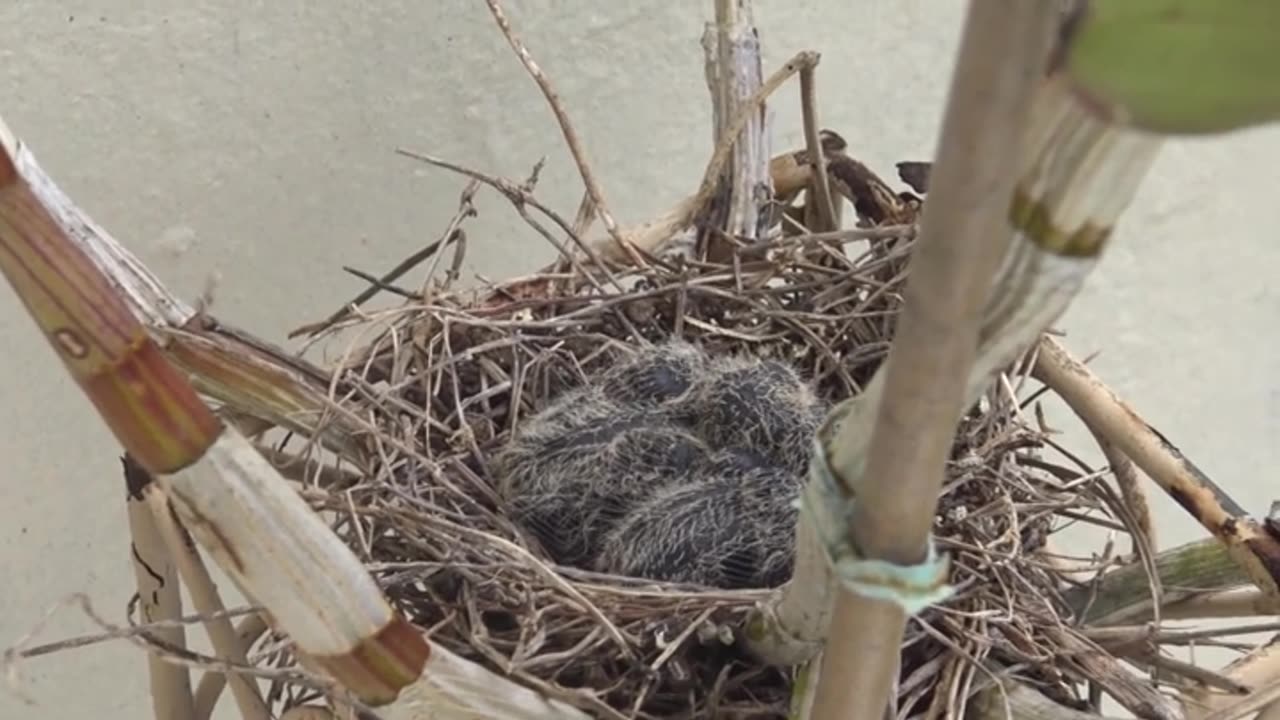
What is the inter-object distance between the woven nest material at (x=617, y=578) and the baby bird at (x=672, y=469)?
0.07ft

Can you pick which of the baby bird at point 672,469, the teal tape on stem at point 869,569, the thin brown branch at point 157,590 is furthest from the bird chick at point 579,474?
the teal tape on stem at point 869,569

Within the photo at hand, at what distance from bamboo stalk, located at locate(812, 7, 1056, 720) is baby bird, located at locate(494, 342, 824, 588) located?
0.87ft

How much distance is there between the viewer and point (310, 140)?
29.1 inches

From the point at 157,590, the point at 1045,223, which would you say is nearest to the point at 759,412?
the point at 157,590

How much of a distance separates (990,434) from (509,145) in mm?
341

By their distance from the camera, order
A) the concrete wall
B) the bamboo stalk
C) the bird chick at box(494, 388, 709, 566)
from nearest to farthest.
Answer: the bamboo stalk
the bird chick at box(494, 388, 709, 566)
the concrete wall

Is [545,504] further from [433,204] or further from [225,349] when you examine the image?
[433,204]

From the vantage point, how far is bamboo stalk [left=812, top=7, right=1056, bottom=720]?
173 mm

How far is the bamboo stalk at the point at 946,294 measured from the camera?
0.57ft

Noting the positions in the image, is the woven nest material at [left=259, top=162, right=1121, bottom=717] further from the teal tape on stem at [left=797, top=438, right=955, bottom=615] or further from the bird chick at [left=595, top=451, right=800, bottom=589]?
the teal tape on stem at [left=797, top=438, right=955, bottom=615]

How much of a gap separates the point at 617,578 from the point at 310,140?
0.34 metres

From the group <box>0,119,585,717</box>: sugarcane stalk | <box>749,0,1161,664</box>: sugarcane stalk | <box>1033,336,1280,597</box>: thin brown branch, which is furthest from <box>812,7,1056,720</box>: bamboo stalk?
<box>1033,336,1280,597</box>: thin brown branch

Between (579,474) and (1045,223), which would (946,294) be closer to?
(1045,223)

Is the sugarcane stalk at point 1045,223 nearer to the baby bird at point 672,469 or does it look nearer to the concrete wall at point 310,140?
the baby bird at point 672,469
